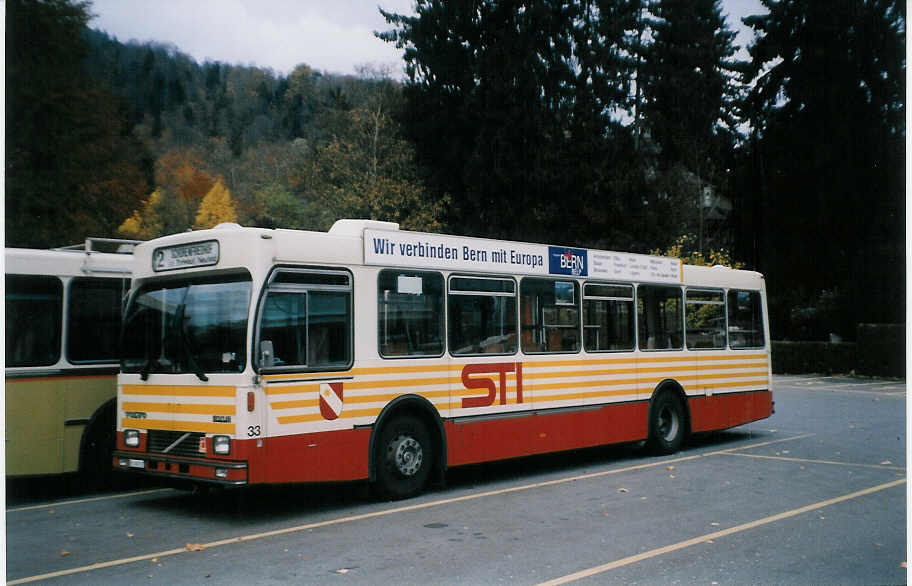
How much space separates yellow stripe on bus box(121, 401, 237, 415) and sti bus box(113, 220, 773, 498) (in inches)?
0.7

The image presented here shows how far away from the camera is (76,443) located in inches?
397

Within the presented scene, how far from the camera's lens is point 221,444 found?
8500mm

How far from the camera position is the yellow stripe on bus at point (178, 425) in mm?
8531

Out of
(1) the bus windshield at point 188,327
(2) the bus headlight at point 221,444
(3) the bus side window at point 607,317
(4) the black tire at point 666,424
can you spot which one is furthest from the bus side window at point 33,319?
(4) the black tire at point 666,424

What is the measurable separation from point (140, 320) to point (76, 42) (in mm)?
16457

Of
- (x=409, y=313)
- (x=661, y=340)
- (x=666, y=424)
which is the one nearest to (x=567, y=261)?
(x=661, y=340)

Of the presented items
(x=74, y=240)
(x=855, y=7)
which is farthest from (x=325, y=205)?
(x=855, y=7)

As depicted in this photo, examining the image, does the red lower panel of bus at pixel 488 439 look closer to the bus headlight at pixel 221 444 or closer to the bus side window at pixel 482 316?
the bus headlight at pixel 221 444

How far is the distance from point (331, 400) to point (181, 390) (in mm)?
1457

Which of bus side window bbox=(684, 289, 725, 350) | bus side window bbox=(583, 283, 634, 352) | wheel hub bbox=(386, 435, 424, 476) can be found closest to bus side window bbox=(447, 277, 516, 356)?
wheel hub bbox=(386, 435, 424, 476)

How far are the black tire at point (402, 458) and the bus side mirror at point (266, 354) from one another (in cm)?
168

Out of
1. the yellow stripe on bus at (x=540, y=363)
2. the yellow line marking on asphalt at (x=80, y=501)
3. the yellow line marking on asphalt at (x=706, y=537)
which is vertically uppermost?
the yellow stripe on bus at (x=540, y=363)

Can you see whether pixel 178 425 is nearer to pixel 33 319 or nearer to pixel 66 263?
pixel 33 319

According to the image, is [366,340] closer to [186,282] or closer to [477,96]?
[186,282]
